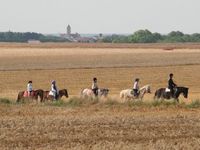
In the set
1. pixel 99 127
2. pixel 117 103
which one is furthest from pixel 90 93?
pixel 99 127

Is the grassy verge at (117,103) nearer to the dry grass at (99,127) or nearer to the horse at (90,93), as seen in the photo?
the dry grass at (99,127)

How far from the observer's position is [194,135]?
19438 mm

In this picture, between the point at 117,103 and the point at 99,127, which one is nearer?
the point at 99,127

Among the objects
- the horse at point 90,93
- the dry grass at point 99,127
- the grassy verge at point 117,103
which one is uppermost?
the dry grass at point 99,127

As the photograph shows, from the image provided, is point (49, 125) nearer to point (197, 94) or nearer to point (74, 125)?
point (74, 125)

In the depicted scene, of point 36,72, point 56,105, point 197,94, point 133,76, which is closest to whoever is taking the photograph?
point 56,105

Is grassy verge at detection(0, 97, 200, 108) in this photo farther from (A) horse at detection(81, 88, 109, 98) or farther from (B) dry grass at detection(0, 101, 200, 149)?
(A) horse at detection(81, 88, 109, 98)

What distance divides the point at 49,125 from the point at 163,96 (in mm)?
12694

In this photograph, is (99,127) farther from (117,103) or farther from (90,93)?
(90,93)

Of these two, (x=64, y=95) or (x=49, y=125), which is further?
(x=64, y=95)

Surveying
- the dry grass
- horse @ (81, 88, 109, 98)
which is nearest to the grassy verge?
the dry grass

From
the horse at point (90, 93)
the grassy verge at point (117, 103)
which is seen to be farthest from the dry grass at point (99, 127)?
the horse at point (90, 93)

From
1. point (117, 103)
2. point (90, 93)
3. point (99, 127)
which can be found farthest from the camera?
point (90, 93)

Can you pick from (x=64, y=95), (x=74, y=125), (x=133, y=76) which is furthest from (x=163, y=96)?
(x=133, y=76)
